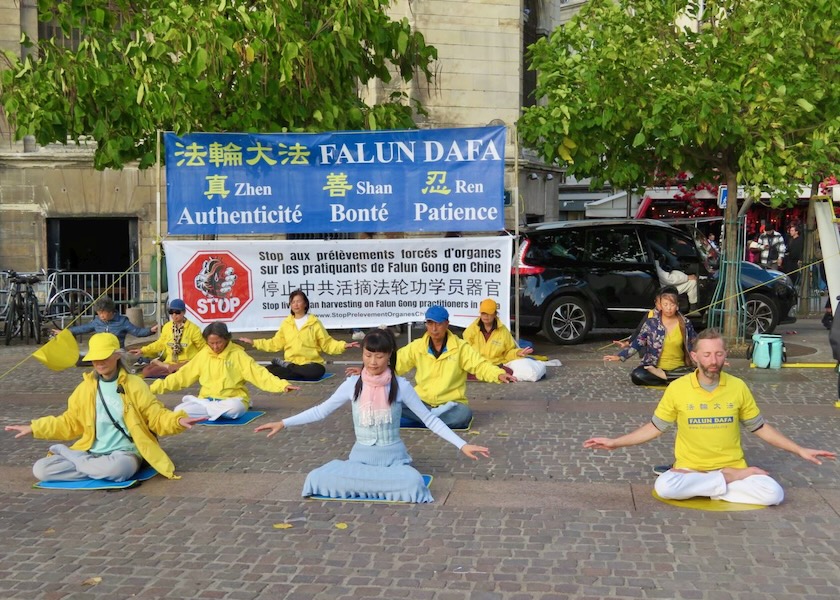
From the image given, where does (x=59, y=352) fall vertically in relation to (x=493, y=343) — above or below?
above

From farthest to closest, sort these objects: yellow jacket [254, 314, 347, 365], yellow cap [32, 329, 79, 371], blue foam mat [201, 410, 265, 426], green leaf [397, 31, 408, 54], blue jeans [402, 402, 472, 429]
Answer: green leaf [397, 31, 408, 54]
yellow jacket [254, 314, 347, 365]
blue foam mat [201, 410, 265, 426]
blue jeans [402, 402, 472, 429]
yellow cap [32, 329, 79, 371]

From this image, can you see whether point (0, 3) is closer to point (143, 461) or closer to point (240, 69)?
point (240, 69)

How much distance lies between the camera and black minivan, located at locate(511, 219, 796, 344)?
573 inches

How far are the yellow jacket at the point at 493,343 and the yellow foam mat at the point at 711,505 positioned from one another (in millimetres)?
5071

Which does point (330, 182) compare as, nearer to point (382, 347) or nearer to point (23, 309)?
point (23, 309)

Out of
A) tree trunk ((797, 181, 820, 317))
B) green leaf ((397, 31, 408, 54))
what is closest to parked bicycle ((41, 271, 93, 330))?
green leaf ((397, 31, 408, 54))

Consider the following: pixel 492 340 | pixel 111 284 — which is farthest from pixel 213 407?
pixel 111 284

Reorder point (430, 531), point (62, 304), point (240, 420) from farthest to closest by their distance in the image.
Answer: point (62, 304), point (240, 420), point (430, 531)

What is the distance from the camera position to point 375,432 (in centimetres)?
644

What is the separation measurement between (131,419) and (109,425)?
0.20 meters

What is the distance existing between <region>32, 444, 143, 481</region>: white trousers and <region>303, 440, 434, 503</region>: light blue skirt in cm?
126

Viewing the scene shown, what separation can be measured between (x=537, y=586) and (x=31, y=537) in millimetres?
2954

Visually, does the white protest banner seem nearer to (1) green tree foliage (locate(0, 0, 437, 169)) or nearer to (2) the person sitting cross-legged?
(1) green tree foliage (locate(0, 0, 437, 169))

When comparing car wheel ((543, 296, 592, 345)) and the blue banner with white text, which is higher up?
the blue banner with white text
